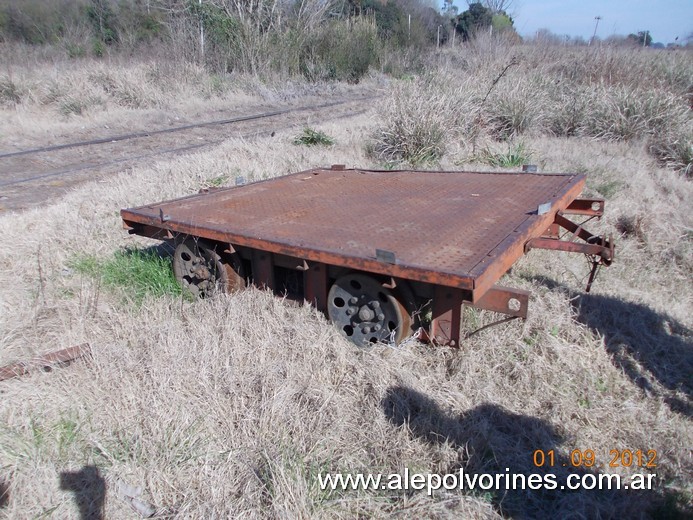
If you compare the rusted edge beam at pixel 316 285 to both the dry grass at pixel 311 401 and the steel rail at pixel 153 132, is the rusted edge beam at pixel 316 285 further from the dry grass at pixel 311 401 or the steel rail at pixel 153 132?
the steel rail at pixel 153 132

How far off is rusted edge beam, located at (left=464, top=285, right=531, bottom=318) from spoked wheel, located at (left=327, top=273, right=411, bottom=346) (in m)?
0.44

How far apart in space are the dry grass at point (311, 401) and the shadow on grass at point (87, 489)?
0.02 m

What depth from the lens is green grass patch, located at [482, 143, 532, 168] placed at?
23.7ft

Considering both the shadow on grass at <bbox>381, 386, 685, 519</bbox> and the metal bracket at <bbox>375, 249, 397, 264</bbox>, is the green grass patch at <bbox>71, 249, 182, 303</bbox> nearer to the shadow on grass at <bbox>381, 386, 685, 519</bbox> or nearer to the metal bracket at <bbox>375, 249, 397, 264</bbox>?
the metal bracket at <bbox>375, 249, 397, 264</bbox>

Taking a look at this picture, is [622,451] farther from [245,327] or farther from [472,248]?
[245,327]

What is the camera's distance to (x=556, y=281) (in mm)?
4273

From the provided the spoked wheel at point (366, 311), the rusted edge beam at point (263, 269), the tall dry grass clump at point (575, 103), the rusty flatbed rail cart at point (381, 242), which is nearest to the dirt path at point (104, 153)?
the tall dry grass clump at point (575, 103)

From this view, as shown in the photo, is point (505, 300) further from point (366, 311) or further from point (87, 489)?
point (87, 489)

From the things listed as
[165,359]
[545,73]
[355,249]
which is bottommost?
[165,359]

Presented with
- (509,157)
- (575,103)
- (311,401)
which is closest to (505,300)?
(311,401)

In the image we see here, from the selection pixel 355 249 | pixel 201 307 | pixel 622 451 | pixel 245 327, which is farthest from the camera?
pixel 201 307

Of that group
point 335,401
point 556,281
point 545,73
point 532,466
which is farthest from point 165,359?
point 545,73

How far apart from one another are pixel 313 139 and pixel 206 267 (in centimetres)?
512

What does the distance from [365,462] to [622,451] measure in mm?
1330
